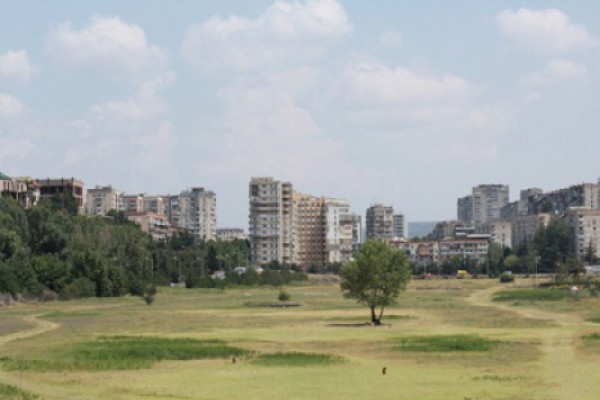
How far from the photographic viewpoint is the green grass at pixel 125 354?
47.4 m

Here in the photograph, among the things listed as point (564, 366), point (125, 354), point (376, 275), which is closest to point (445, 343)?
point (564, 366)

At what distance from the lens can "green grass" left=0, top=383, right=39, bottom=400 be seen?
35875 millimetres

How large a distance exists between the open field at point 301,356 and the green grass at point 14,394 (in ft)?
0.14

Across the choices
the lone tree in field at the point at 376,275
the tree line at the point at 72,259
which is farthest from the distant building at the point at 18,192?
the lone tree in field at the point at 376,275

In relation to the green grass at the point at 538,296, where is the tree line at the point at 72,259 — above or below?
above

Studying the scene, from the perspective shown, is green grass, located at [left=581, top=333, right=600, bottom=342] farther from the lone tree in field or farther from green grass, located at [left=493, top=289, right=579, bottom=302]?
green grass, located at [left=493, top=289, right=579, bottom=302]

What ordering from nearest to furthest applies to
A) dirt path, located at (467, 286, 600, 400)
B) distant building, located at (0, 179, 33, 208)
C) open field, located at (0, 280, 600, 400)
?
dirt path, located at (467, 286, 600, 400), open field, located at (0, 280, 600, 400), distant building, located at (0, 179, 33, 208)

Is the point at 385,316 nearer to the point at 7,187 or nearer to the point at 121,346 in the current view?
the point at 121,346

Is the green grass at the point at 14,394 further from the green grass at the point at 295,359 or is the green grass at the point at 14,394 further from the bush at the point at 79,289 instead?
the bush at the point at 79,289

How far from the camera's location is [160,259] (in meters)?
191

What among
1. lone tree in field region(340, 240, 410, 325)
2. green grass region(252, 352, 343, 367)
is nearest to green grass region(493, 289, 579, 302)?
lone tree in field region(340, 240, 410, 325)

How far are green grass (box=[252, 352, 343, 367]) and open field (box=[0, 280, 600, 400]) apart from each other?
0.05 meters

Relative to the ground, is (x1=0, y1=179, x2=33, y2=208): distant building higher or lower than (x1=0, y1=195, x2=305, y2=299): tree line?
A: higher

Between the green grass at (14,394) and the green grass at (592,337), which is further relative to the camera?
the green grass at (592,337)
